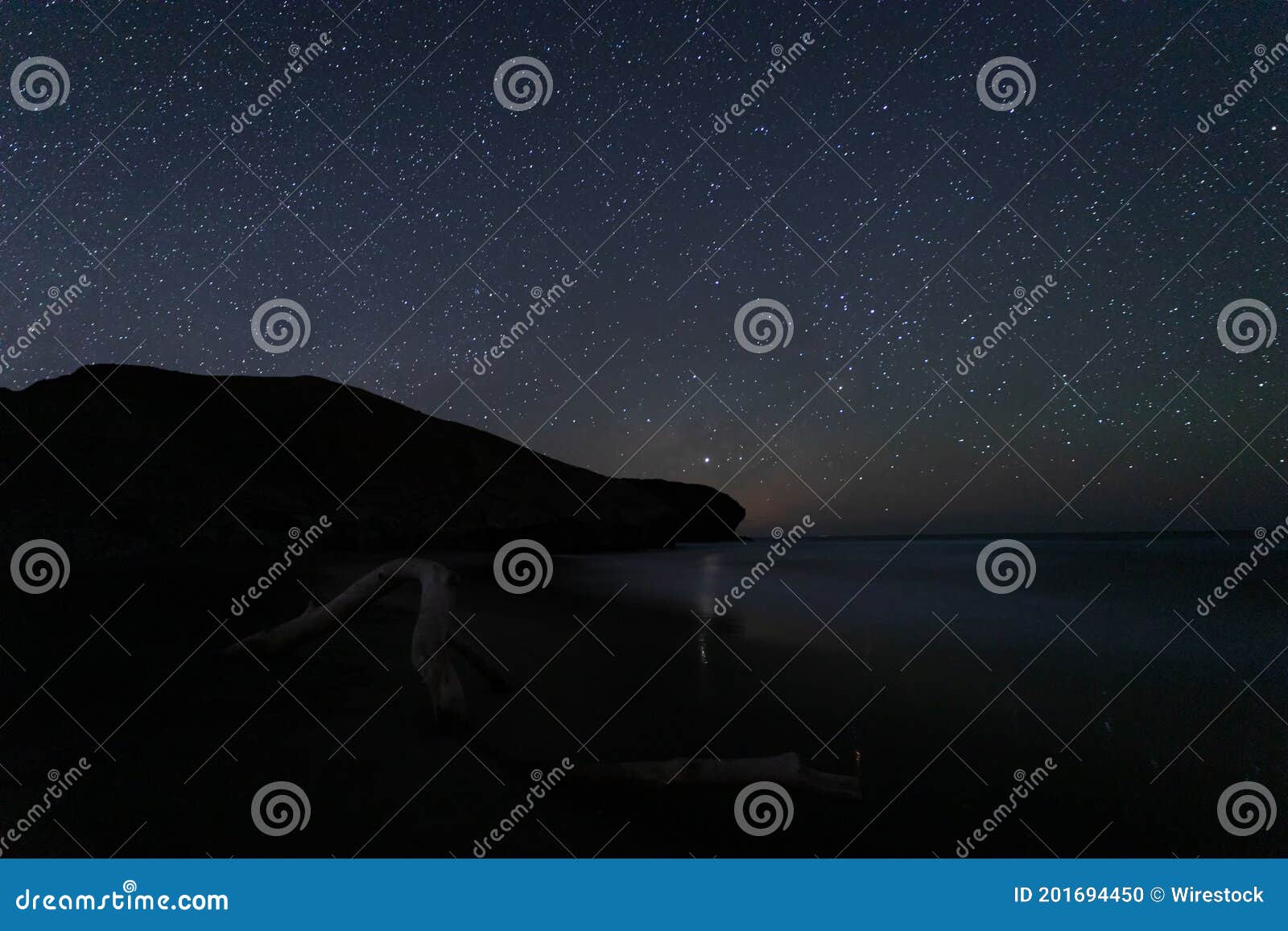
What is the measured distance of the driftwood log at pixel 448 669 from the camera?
420 centimetres

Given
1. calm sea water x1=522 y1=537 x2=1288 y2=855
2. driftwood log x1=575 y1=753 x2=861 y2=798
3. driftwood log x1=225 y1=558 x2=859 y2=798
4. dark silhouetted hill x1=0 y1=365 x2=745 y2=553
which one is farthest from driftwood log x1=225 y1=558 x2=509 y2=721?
dark silhouetted hill x1=0 y1=365 x2=745 y2=553

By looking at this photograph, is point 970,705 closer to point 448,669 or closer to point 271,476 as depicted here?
point 448,669

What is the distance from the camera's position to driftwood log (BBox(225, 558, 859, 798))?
13.8ft

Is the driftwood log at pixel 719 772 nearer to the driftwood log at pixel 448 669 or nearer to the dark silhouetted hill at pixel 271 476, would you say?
the driftwood log at pixel 448 669

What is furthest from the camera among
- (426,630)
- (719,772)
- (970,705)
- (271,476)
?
(271,476)

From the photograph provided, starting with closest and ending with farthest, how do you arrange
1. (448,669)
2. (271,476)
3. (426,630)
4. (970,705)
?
(448,669) < (426,630) < (970,705) < (271,476)

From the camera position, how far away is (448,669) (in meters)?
5.31

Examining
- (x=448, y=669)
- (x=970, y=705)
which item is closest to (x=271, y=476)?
(x=448, y=669)

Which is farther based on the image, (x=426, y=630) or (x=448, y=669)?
(x=426, y=630)

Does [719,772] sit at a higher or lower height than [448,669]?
higher

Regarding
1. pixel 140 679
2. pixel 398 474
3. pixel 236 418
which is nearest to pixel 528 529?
pixel 398 474

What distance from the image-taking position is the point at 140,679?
A: 6633mm

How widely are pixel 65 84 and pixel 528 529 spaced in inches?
1377

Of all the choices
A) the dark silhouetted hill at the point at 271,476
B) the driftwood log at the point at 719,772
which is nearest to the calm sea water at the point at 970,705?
the driftwood log at the point at 719,772
